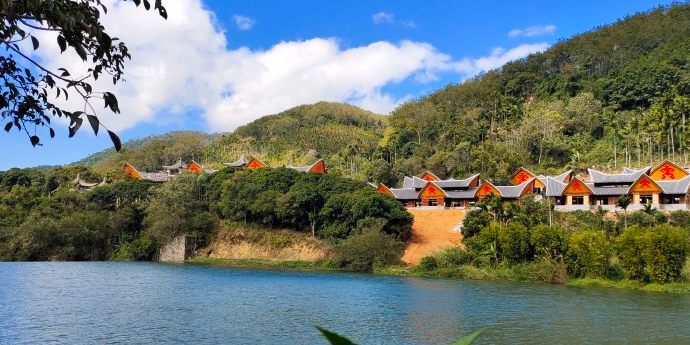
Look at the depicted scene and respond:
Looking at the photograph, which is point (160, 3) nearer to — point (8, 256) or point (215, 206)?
point (215, 206)

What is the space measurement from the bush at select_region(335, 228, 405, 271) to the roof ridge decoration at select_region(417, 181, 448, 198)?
12.9 metres

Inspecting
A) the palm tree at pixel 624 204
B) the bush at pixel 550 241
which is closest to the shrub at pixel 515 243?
the bush at pixel 550 241

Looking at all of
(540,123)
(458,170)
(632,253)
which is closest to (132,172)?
(458,170)

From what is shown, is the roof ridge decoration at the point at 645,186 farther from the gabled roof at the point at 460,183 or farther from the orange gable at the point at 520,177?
the gabled roof at the point at 460,183

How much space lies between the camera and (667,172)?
47656mm

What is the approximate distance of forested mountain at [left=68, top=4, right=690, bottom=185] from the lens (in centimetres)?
6016

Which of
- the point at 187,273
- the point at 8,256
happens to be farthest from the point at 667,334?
the point at 8,256

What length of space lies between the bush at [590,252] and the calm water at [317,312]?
2370mm

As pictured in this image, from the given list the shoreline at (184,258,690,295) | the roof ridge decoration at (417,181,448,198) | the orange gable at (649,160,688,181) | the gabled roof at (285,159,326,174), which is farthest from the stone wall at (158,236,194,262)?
the orange gable at (649,160,688,181)

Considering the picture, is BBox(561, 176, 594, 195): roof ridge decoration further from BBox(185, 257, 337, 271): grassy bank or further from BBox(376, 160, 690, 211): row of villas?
BBox(185, 257, 337, 271): grassy bank

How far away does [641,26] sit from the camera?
8812 centimetres

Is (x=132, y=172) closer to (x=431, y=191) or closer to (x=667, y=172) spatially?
(x=431, y=191)

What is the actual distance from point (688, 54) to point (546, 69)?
20.6 meters

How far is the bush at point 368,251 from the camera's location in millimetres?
41719
